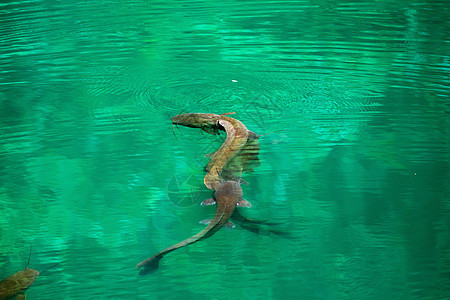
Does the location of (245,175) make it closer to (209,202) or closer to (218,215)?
(209,202)

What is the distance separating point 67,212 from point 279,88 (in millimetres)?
1931

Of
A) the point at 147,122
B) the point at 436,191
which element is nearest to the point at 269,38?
the point at 147,122

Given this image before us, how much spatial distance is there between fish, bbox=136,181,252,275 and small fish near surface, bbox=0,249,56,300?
0.46 meters

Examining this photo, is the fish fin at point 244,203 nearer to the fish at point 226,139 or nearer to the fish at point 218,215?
the fish at point 218,215

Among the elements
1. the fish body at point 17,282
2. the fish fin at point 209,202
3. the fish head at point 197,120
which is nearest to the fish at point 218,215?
the fish fin at point 209,202

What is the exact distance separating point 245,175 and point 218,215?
54cm

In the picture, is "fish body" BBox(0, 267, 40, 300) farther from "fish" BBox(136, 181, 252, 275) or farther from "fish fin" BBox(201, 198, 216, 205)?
"fish fin" BBox(201, 198, 216, 205)

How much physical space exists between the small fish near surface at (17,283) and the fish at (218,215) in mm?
464

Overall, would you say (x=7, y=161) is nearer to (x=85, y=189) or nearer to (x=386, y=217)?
(x=85, y=189)

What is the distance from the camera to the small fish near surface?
2062 millimetres

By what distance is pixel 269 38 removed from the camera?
5086 millimetres

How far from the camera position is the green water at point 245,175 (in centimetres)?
217

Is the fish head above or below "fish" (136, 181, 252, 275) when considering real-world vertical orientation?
above

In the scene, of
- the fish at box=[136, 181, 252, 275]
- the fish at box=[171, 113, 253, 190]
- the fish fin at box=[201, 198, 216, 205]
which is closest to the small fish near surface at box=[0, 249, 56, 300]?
the fish at box=[136, 181, 252, 275]
